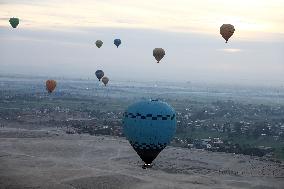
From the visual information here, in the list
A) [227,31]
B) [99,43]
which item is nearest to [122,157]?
[227,31]

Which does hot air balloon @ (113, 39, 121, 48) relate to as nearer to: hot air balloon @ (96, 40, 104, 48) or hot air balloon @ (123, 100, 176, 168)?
hot air balloon @ (96, 40, 104, 48)

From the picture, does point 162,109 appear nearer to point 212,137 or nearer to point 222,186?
point 222,186

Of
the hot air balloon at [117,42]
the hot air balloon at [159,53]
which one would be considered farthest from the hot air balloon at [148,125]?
the hot air balloon at [117,42]

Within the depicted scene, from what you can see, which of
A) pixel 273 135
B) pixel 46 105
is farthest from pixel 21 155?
pixel 46 105

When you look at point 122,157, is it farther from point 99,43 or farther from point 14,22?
point 99,43

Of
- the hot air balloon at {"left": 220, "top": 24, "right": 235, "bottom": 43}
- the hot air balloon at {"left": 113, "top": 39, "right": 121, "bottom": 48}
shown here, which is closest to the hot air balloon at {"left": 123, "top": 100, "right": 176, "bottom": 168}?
Answer: the hot air balloon at {"left": 220, "top": 24, "right": 235, "bottom": 43}

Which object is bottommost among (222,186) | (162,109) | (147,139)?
(222,186)
